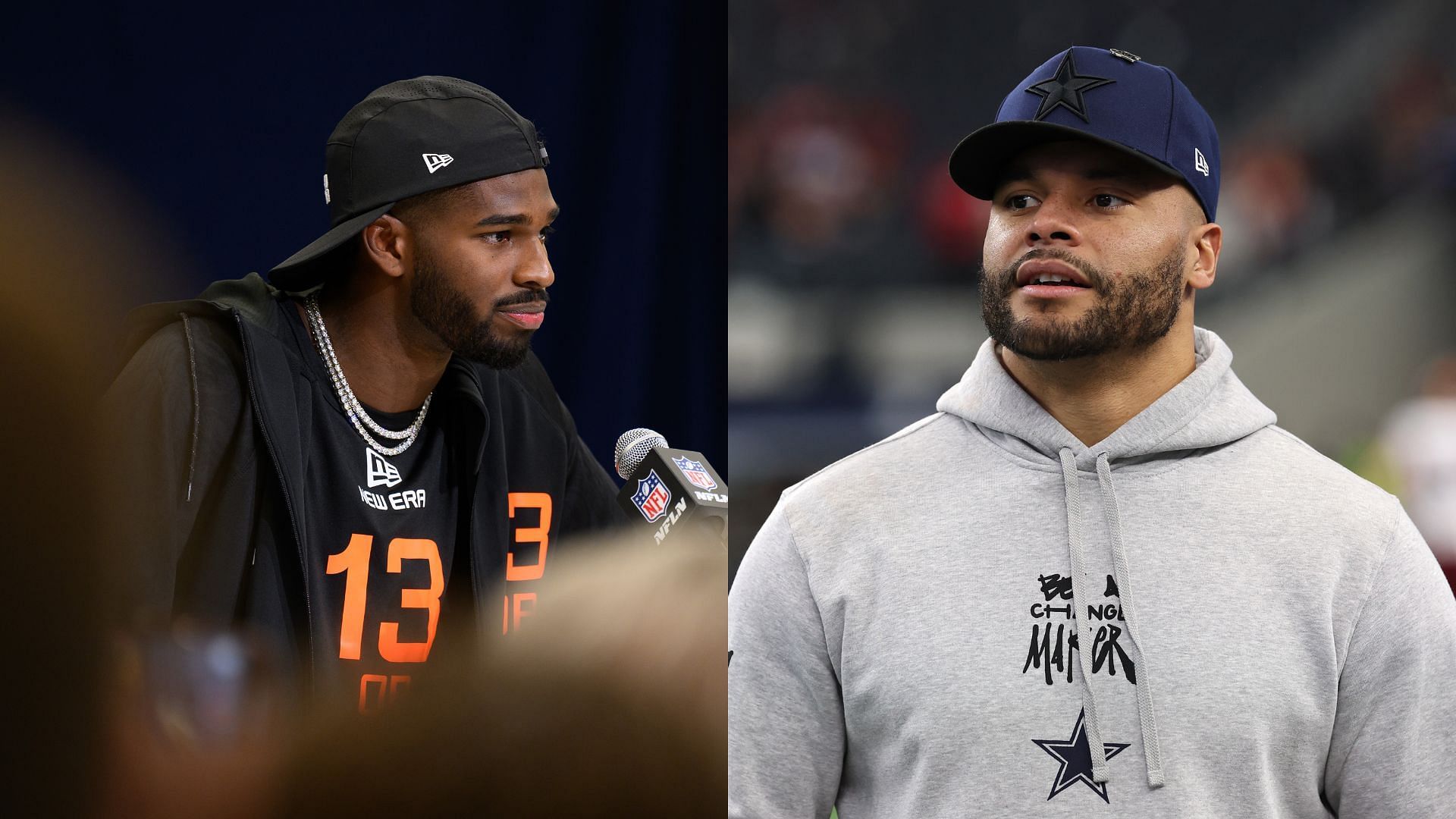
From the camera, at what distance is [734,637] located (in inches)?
44.5

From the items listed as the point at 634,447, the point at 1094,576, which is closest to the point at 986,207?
the point at 1094,576

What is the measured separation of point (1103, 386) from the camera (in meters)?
1.17

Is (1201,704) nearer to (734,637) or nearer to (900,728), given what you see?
(900,728)

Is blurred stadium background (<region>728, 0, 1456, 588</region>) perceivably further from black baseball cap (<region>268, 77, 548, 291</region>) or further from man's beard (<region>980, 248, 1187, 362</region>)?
black baseball cap (<region>268, 77, 548, 291</region>)

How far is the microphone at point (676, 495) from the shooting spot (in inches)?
36.2

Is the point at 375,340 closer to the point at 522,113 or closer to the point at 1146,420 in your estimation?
the point at 522,113

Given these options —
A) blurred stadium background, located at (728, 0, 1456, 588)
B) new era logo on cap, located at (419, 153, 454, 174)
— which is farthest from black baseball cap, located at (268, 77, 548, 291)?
blurred stadium background, located at (728, 0, 1456, 588)

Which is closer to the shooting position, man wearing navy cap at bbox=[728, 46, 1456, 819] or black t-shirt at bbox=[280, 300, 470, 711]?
black t-shirt at bbox=[280, 300, 470, 711]

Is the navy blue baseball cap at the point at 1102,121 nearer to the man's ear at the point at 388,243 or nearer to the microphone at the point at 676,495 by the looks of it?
the microphone at the point at 676,495

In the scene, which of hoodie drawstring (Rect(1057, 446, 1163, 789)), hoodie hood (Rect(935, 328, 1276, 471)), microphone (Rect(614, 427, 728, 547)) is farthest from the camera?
hoodie hood (Rect(935, 328, 1276, 471))

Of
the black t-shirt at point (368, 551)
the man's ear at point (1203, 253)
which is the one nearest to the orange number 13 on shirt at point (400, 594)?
the black t-shirt at point (368, 551)

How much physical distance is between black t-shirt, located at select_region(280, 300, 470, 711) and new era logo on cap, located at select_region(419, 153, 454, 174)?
0.13 m

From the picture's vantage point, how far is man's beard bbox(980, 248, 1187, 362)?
110cm

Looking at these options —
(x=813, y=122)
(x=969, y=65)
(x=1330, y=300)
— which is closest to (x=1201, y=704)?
(x=813, y=122)
